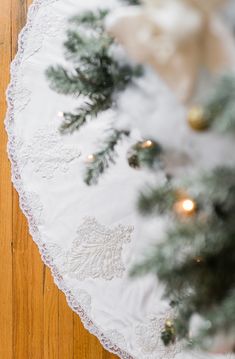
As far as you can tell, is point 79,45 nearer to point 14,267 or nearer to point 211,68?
point 211,68

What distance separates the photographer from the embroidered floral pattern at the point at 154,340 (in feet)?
3.07

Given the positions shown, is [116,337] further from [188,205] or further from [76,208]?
[188,205]

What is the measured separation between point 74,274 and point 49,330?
371mm

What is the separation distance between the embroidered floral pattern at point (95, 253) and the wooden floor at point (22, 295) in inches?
12.3

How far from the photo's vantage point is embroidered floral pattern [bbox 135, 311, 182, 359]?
935 millimetres

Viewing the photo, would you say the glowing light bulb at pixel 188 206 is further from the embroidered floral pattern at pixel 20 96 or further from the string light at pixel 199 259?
the embroidered floral pattern at pixel 20 96

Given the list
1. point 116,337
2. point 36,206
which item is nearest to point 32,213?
point 36,206

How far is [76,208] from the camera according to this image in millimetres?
947

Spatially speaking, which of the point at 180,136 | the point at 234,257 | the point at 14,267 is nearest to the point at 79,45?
the point at 180,136

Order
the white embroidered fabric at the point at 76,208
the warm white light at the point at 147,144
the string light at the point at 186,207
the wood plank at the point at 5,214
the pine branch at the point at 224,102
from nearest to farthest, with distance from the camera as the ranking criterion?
the pine branch at the point at 224,102 < the string light at the point at 186,207 < the warm white light at the point at 147,144 < the white embroidered fabric at the point at 76,208 < the wood plank at the point at 5,214

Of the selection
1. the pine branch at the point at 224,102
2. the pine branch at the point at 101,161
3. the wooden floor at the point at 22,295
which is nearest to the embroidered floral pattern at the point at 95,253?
the pine branch at the point at 101,161

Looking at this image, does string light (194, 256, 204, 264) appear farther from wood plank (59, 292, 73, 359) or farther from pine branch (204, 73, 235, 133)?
wood plank (59, 292, 73, 359)

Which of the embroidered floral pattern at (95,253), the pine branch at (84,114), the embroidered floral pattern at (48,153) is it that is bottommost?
the embroidered floral pattern at (95,253)

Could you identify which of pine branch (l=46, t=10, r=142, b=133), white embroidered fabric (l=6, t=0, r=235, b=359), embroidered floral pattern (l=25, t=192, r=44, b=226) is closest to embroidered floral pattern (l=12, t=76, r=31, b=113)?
white embroidered fabric (l=6, t=0, r=235, b=359)
